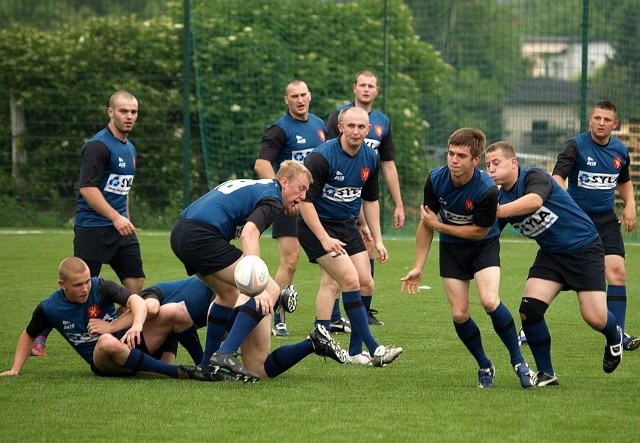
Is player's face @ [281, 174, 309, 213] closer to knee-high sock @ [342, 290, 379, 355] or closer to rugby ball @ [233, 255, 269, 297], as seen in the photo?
rugby ball @ [233, 255, 269, 297]

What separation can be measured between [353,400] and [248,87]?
12313mm

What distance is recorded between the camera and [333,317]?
9781 millimetres

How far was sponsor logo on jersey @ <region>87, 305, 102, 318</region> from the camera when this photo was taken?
7391 millimetres

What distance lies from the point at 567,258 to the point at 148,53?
506 inches

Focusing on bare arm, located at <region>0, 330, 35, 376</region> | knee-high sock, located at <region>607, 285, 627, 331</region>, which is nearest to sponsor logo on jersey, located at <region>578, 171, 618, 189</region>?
knee-high sock, located at <region>607, 285, 627, 331</region>

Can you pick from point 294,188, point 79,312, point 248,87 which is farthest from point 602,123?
point 248,87

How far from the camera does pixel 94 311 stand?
292 inches

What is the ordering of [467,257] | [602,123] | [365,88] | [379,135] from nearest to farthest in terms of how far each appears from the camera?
1. [467,257]
2. [602,123]
3. [365,88]
4. [379,135]

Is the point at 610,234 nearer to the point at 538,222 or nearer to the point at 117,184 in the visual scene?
the point at 538,222

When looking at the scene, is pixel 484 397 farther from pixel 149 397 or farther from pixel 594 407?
pixel 149 397

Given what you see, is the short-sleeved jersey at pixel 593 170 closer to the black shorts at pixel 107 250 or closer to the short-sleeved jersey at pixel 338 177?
the short-sleeved jersey at pixel 338 177

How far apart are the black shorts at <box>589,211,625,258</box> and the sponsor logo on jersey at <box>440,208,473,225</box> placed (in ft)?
7.27

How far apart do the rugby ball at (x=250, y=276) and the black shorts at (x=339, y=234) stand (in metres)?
1.68

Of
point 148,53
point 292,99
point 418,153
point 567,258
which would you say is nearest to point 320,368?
point 567,258
